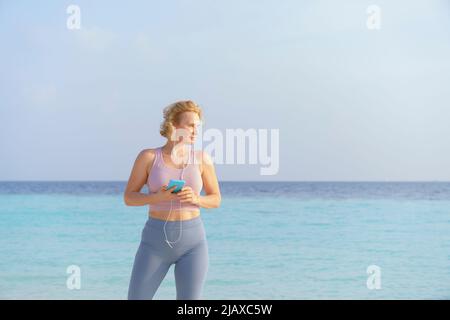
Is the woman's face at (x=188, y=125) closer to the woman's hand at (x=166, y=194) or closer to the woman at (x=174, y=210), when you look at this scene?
the woman at (x=174, y=210)

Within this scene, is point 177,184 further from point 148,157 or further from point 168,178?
point 148,157

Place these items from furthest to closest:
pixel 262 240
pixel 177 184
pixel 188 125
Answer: pixel 262 240, pixel 188 125, pixel 177 184

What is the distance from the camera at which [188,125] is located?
2885 millimetres

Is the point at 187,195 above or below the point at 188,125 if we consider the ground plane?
below

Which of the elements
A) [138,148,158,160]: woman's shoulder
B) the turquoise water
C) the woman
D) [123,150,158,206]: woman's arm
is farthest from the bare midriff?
the turquoise water

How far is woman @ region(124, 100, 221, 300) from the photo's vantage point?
284cm

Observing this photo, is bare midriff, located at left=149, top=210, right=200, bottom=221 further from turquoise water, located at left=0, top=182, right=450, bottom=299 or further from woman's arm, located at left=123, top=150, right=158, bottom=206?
turquoise water, located at left=0, top=182, right=450, bottom=299

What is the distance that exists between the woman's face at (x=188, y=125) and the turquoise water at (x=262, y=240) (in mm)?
4308

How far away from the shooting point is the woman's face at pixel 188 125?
114 inches

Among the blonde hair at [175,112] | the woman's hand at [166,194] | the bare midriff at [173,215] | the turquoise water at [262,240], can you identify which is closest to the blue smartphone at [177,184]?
the woman's hand at [166,194]

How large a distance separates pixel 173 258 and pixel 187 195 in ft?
0.92

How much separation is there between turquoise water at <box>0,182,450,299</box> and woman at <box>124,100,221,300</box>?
165 inches

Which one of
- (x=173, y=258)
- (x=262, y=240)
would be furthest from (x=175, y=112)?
(x=262, y=240)

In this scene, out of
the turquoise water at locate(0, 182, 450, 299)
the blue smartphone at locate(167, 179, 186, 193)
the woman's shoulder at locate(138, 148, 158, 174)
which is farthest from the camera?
the turquoise water at locate(0, 182, 450, 299)
